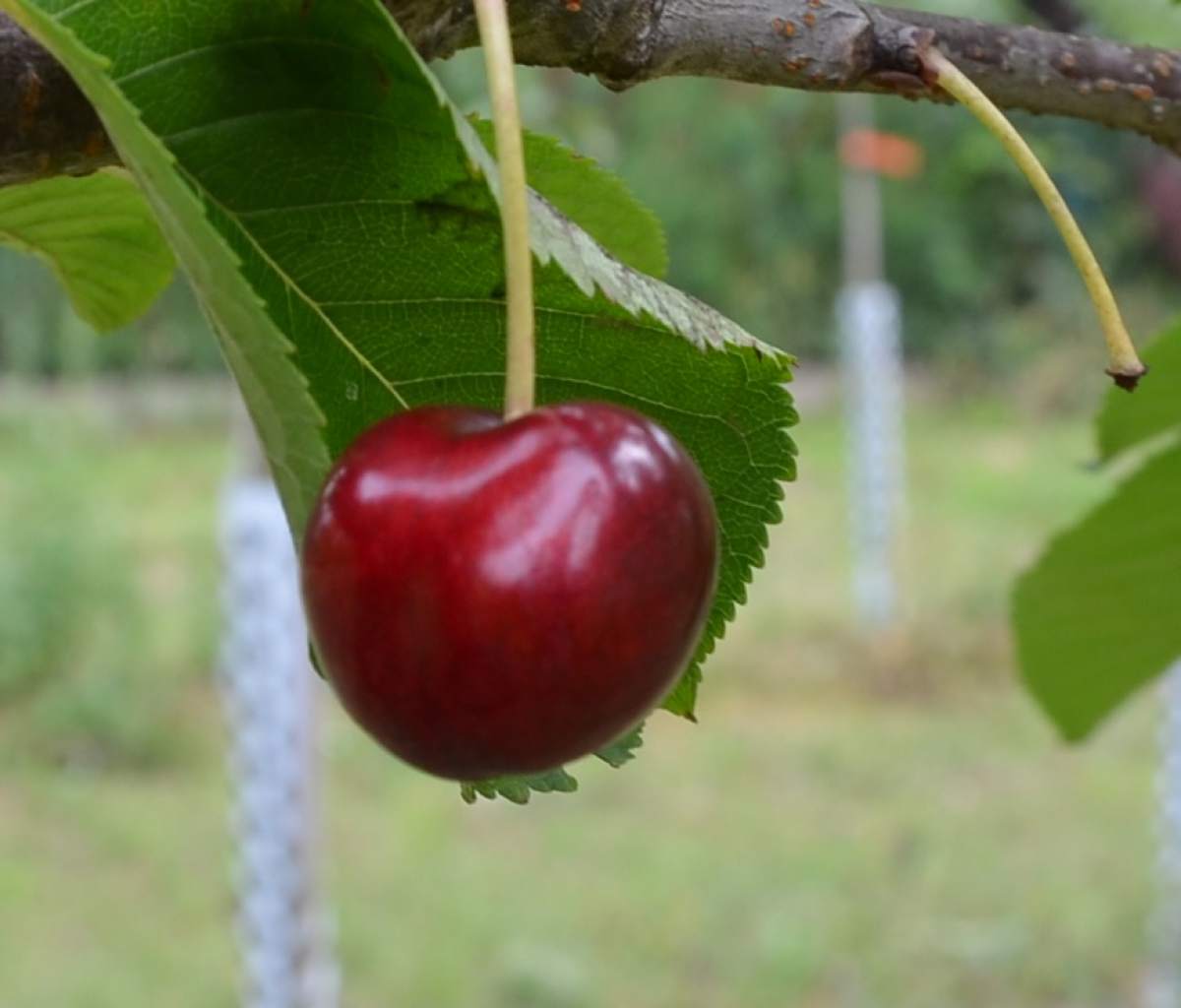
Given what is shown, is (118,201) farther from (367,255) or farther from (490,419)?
(490,419)

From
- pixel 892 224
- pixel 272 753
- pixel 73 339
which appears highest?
pixel 272 753

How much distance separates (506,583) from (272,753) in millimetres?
2821

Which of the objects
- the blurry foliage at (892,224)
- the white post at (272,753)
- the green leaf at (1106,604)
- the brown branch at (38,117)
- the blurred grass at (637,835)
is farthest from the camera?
the blurry foliage at (892,224)

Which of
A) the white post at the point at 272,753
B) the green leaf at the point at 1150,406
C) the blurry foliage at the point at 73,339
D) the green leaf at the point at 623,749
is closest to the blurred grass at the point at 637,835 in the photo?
the white post at the point at 272,753

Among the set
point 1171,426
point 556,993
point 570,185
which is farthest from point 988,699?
point 570,185

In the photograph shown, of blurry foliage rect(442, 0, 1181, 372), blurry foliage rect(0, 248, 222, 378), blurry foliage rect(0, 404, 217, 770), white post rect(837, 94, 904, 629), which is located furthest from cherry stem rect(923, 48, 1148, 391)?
blurry foliage rect(442, 0, 1181, 372)

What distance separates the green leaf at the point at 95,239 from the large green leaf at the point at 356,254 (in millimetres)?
166

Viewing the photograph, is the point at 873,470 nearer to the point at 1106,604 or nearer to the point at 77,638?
the point at 77,638

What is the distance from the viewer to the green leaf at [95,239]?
2.42 feet

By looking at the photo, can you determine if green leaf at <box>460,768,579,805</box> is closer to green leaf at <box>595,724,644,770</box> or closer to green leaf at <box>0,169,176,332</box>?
green leaf at <box>595,724,644,770</box>

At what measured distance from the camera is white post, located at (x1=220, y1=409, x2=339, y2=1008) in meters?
3.05

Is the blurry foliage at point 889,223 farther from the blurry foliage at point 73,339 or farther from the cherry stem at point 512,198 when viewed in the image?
the cherry stem at point 512,198

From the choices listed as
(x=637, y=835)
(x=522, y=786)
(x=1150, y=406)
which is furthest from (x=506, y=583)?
(x=637, y=835)

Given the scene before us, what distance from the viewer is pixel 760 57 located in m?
0.61
